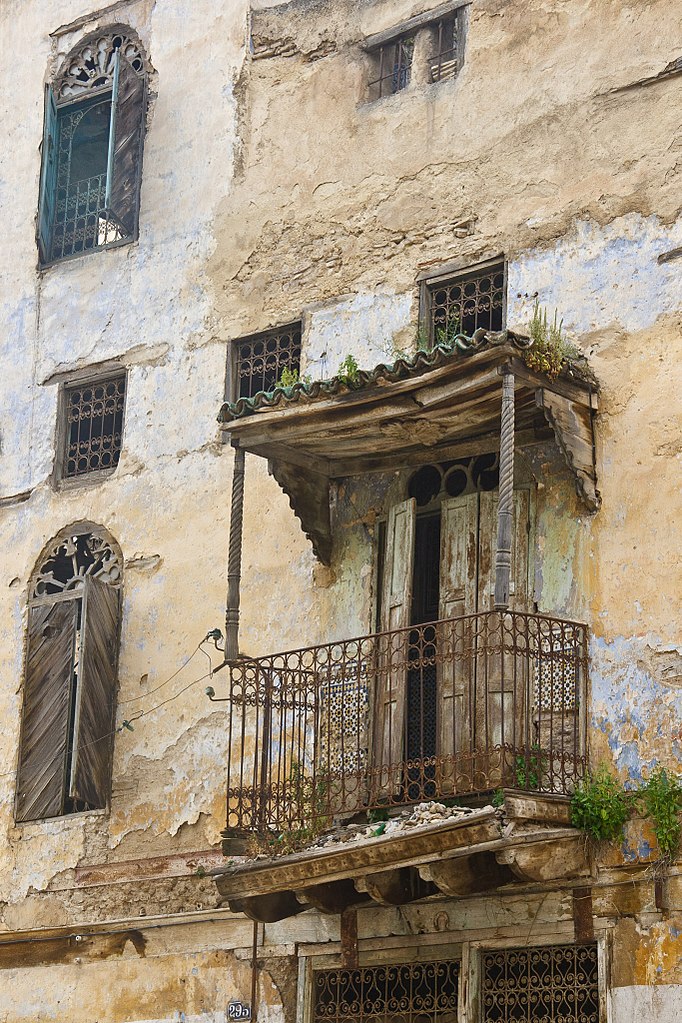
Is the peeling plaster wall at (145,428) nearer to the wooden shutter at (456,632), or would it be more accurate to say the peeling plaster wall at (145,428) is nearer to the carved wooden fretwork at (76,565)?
the carved wooden fretwork at (76,565)

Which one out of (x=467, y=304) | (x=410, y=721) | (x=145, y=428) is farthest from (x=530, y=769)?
(x=145, y=428)

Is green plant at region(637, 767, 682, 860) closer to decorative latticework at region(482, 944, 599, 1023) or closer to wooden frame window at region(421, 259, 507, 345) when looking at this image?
decorative latticework at region(482, 944, 599, 1023)

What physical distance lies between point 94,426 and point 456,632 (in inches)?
167

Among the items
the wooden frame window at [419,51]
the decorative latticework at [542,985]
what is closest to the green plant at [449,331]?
the wooden frame window at [419,51]

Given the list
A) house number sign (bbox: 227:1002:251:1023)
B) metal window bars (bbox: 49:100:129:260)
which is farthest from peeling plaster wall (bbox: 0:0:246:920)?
house number sign (bbox: 227:1002:251:1023)

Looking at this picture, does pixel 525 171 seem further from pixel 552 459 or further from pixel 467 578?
pixel 467 578

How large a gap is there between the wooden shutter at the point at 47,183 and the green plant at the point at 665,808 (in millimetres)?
7195

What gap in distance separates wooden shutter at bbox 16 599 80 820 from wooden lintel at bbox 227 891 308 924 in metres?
2.29

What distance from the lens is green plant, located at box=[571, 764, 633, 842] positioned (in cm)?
994

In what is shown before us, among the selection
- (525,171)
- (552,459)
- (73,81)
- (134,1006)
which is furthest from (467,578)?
(73,81)

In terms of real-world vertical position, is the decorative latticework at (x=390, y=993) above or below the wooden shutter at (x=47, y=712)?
below

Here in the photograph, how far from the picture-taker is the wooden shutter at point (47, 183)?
566 inches

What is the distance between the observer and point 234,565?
11234mm

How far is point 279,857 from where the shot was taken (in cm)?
1052
